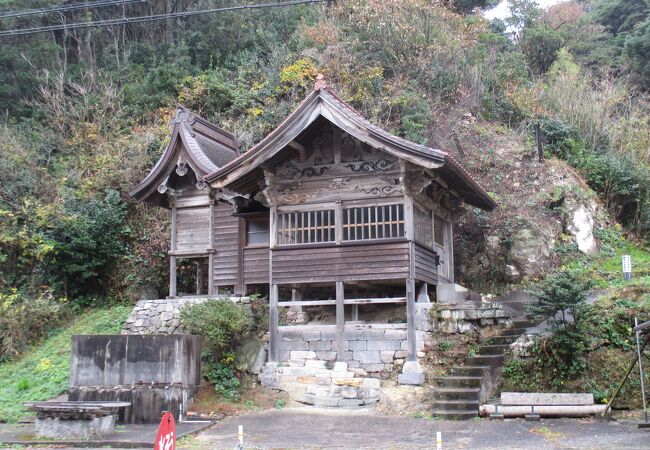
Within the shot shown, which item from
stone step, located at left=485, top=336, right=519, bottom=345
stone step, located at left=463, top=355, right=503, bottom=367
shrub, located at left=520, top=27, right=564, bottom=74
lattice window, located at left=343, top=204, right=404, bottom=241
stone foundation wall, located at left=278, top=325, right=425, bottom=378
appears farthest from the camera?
shrub, located at left=520, top=27, right=564, bottom=74

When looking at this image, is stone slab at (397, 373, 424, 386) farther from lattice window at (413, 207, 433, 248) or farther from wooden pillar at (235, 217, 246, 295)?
wooden pillar at (235, 217, 246, 295)

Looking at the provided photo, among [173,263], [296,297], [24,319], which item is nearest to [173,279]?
[173,263]

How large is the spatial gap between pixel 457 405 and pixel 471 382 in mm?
844

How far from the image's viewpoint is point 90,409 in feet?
40.0

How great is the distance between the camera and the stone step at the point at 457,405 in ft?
44.3

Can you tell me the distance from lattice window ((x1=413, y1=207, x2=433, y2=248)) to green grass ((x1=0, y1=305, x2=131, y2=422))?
9665mm

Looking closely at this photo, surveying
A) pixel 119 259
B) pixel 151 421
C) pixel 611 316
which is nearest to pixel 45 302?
pixel 119 259

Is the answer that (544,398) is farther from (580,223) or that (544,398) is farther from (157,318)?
(580,223)

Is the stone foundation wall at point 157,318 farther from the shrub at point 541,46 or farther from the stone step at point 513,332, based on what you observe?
the shrub at point 541,46

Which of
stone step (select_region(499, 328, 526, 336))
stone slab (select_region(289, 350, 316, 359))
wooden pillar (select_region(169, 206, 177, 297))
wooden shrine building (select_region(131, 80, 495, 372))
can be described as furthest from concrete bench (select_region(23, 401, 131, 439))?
stone step (select_region(499, 328, 526, 336))

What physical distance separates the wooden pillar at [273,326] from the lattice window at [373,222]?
2.33 metres

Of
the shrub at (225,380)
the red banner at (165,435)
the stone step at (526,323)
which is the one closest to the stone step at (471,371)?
the stone step at (526,323)

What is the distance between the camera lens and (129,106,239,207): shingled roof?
1914 centimetres

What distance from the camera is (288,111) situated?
27125 millimetres
